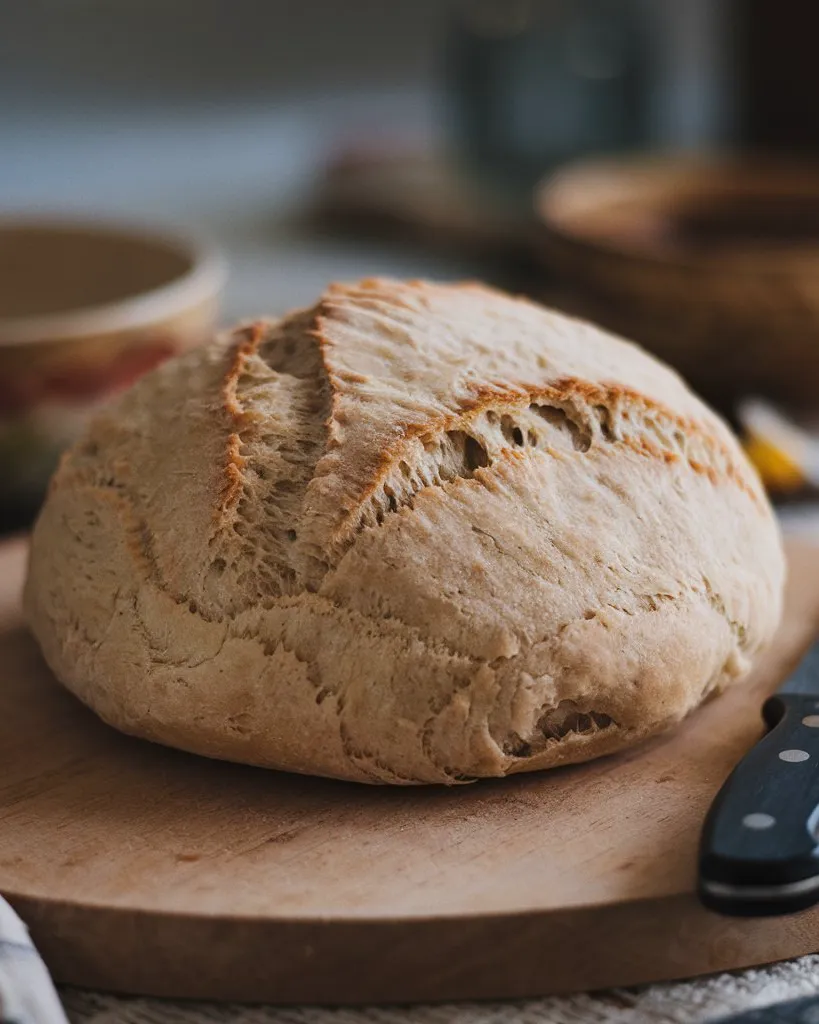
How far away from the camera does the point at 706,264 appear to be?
221 cm

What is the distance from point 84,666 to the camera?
1.31 m

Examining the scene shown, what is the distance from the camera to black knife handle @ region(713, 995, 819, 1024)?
986 mm

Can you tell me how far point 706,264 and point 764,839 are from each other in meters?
1.36

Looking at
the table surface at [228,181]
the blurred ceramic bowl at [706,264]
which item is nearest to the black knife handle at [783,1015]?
the blurred ceramic bowl at [706,264]

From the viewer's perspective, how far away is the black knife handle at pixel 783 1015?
3.24 feet

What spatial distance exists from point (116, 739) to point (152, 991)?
30 cm

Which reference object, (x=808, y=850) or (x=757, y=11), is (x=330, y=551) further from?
(x=757, y=11)

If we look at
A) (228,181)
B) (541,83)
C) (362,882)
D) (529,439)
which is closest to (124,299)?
(529,439)

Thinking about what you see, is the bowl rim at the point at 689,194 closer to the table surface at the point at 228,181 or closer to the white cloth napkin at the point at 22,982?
the table surface at the point at 228,181

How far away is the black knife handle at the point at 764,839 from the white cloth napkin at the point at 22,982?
506 millimetres

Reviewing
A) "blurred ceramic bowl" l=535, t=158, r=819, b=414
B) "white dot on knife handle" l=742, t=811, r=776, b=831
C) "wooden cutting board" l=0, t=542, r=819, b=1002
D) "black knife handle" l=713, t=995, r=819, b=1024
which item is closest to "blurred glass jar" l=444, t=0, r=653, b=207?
"blurred ceramic bowl" l=535, t=158, r=819, b=414

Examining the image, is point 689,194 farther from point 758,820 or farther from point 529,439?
point 758,820

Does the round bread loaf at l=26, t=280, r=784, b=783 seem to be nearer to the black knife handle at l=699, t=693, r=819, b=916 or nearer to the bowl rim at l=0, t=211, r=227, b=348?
the black knife handle at l=699, t=693, r=819, b=916

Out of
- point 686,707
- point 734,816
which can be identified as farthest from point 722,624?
point 734,816
